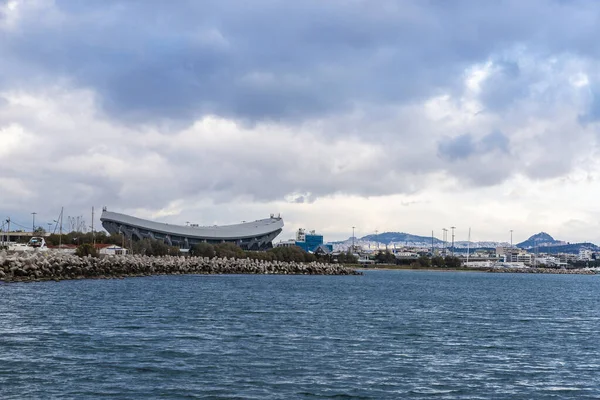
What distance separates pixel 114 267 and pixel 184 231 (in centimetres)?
7911

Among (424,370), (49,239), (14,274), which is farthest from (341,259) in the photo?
(424,370)

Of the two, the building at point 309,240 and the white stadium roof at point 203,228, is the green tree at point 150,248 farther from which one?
the building at point 309,240

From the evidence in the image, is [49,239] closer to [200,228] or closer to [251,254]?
[251,254]

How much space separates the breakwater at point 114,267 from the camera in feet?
169

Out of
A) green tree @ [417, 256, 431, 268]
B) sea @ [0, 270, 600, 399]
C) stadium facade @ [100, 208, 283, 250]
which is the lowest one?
green tree @ [417, 256, 431, 268]

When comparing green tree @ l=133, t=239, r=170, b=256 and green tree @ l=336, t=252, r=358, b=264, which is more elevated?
green tree @ l=133, t=239, r=170, b=256

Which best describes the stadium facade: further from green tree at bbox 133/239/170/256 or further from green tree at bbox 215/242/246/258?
green tree at bbox 133/239/170/256

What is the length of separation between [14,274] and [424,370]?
39533 millimetres

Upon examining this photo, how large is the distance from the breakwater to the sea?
16.5m

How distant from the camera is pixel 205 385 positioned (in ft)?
51.2

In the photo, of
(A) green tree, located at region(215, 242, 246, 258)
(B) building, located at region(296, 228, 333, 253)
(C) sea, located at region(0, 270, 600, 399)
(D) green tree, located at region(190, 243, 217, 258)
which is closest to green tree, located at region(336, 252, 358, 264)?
(B) building, located at region(296, 228, 333, 253)

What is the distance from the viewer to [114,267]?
66.5 metres

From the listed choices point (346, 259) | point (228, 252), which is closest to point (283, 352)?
point (228, 252)

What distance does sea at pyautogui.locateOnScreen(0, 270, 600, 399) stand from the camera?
15.5 meters
